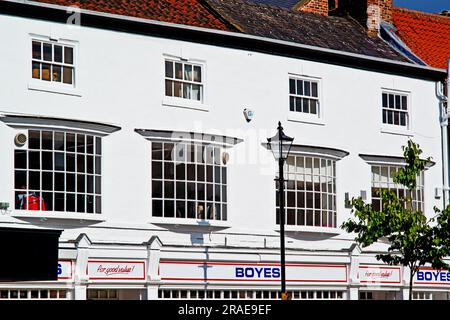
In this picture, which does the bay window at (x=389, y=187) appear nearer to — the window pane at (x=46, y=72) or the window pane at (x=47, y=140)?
the window pane at (x=47, y=140)

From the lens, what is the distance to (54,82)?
73.6ft

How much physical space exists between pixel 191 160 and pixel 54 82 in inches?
153

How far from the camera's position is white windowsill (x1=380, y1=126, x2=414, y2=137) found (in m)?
28.0

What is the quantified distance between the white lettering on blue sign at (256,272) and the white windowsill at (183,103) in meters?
4.09

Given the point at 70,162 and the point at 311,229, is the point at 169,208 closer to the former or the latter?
the point at 70,162

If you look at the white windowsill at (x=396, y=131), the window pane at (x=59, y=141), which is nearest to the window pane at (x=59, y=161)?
the window pane at (x=59, y=141)

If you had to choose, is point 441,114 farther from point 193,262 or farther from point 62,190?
point 62,190

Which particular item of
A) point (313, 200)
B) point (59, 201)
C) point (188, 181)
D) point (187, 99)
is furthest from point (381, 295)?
point (59, 201)

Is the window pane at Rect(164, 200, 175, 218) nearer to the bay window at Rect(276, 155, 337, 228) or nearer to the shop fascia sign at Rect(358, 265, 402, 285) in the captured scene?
the bay window at Rect(276, 155, 337, 228)

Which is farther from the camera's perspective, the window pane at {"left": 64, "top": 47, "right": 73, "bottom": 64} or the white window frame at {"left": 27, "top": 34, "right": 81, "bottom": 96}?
the window pane at {"left": 64, "top": 47, "right": 73, "bottom": 64}

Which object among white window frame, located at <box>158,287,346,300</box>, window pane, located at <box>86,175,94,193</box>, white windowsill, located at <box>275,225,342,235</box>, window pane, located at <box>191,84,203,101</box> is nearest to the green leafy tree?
white windowsill, located at <box>275,225,342,235</box>

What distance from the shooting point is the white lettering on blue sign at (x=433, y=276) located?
2796cm

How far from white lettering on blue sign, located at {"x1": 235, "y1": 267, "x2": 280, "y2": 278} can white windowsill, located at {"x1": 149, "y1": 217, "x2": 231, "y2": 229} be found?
117 cm
